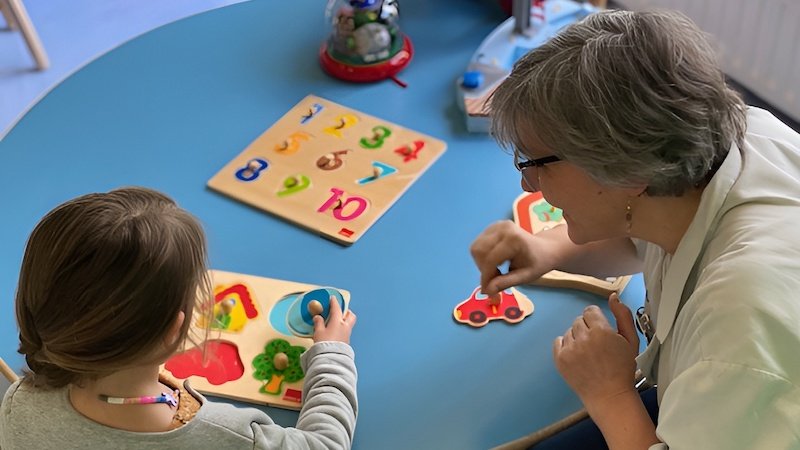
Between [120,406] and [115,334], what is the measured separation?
0.10m

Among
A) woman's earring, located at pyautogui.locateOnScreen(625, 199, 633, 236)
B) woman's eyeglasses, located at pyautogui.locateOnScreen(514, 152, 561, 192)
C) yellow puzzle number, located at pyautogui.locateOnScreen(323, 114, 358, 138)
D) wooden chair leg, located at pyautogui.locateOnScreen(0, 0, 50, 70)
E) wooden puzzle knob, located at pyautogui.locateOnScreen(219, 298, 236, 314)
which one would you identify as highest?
woman's eyeglasses, located at pyautogui.locateOnScreen(514, 152, 561, 192)

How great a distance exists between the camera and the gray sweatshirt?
0.88 metres

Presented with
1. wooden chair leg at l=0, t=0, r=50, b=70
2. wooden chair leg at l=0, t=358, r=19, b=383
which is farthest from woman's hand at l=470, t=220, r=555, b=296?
wooden chair leg at l=0, t=0, r=50, b=70

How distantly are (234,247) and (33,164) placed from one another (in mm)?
439

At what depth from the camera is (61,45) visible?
111 inches

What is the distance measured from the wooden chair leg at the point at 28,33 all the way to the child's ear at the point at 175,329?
208 cm

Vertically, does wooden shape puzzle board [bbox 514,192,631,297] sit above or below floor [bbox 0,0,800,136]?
above

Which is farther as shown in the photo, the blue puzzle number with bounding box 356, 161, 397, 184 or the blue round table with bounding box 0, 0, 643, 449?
the blue puzzle number with bounding box 356, 161, 397, 184

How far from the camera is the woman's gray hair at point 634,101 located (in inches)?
33.6

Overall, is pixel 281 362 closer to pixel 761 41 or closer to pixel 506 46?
pixel 506 46

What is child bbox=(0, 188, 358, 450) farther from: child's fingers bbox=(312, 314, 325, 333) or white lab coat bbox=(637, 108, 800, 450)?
white lab coat bbox=(637, 108, 800, 450)

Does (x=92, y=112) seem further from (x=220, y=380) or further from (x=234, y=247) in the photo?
(x=220, y=380)

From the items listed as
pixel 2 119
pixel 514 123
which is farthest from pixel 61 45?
pixel 514 123

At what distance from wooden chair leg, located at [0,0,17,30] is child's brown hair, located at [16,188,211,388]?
6.90 ft
